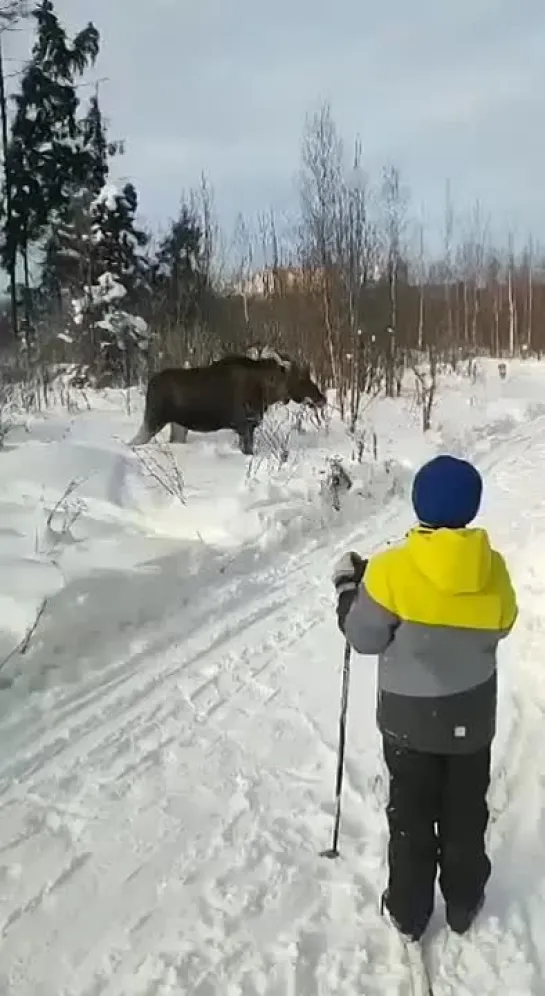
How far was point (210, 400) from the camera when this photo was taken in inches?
567

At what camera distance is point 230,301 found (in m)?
30.1

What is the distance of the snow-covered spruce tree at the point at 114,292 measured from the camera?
24.6m

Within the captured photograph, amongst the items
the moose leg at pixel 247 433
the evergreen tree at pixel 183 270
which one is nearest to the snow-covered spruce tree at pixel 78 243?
the evergreen tree at pixel 183 270

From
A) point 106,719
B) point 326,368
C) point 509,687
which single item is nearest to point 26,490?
point 106,719

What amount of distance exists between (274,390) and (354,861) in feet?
39.4

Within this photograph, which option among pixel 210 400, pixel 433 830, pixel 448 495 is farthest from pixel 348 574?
pixel 210 400

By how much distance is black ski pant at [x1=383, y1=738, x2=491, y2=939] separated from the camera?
120 inches

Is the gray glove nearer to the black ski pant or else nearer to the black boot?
the black ski pant

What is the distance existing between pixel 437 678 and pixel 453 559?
0.41 m

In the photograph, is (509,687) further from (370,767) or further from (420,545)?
(420,545)

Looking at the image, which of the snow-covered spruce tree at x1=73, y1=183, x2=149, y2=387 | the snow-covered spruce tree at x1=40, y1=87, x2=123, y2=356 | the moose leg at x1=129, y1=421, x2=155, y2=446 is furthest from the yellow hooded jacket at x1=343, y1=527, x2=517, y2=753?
the snow-covered spruce tree at x1=40, y1=87, x2=123, y2=356

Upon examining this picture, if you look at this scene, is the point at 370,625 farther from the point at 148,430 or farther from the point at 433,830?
the point at 148,430

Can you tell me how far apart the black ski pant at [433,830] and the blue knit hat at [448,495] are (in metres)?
0.77

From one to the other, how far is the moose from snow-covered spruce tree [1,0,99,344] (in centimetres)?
1601
